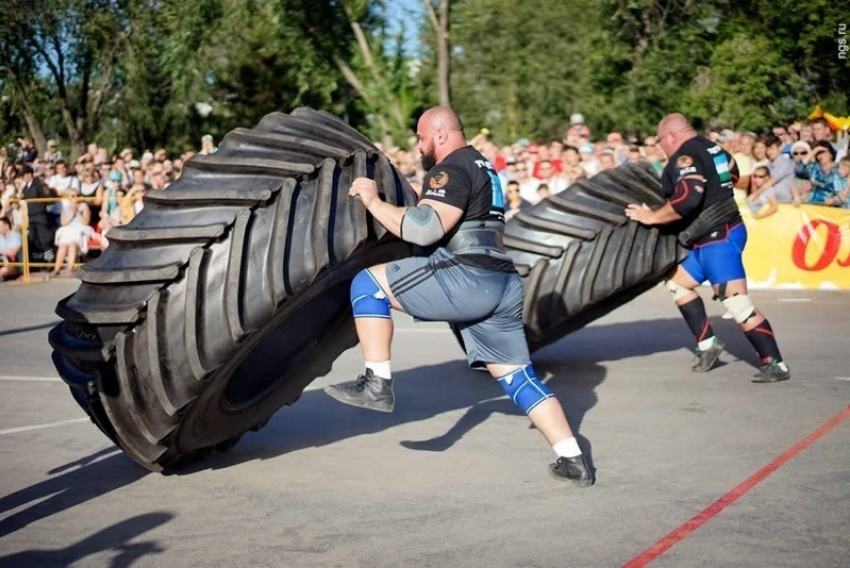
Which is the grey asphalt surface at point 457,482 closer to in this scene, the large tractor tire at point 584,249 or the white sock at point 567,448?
the white sock at point 567,448

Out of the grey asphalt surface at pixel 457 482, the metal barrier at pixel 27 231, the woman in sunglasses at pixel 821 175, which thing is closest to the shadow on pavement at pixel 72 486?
the grey asphalt surface at pixel 457 482

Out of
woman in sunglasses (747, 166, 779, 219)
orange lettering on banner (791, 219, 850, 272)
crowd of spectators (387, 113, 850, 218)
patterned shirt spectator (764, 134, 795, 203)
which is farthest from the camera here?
patterned shirt spectator (764, 134, 795, 203)

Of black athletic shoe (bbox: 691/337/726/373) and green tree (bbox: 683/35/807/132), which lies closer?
black athletic shoe (bbox: 691/337/726/373)

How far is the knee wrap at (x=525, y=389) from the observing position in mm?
5328

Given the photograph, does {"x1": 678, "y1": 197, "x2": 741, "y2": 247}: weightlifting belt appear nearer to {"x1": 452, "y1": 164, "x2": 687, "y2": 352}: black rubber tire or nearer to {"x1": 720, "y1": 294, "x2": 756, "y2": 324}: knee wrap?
{"x1": 452, "y1": 164, "x2": 687, "y2": 352}: black rubber tire

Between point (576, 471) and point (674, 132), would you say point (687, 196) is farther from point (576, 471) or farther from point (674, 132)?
point (576, 471)

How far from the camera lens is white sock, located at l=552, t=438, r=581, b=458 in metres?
5.26

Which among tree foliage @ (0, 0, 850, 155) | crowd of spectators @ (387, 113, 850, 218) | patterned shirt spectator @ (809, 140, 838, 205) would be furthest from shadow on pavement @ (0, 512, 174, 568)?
tree foliage @ (0, 0, 850, 155)

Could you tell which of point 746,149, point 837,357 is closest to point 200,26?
point 746,149

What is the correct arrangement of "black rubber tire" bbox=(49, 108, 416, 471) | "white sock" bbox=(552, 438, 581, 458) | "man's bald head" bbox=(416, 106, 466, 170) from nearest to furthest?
1. "black rubber tire" bbox=(49, 108, 416, 471)
2. "white sock" bbox=(552, 438, 581, 458)
3. "man's bald head" bbox=(416, 106, 466, 170)

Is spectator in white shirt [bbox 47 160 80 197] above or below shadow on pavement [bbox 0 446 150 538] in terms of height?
above

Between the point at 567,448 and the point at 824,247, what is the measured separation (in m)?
9.61

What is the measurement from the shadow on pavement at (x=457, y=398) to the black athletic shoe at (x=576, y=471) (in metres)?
0.51

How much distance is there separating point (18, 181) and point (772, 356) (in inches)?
580
